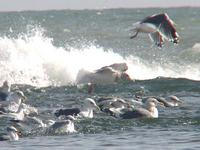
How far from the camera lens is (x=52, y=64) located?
26391 mm

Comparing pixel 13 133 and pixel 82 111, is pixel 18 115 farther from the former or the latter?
pixel 13 133

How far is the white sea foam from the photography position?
24.9 meters

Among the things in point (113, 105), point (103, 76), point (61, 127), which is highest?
point (103, 76)

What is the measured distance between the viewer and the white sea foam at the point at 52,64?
981 inches

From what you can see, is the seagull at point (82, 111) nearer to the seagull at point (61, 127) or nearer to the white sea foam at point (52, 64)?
the seagull at point (61, 127)

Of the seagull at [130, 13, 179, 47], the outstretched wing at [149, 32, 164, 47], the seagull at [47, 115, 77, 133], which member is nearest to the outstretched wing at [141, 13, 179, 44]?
the seagull at [130, 13, 179, 47]

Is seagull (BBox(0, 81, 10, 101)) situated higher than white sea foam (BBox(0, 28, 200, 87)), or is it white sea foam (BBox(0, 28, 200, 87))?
white sea foam (BBox(0, 28, 200, 87))

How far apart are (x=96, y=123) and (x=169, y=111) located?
2083 millimetres

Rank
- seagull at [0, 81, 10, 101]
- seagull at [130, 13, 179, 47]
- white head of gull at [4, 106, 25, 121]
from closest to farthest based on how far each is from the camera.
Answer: white head of gull at [4, 106, 25, 121] < seagull at [130, 13, 179, 47] < seagull at [0, 81, 10, 101]

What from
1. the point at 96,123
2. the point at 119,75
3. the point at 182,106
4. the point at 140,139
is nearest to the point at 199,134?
the point at 140,139

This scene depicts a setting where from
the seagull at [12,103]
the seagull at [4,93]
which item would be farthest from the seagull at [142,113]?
the seagull at [4,93]

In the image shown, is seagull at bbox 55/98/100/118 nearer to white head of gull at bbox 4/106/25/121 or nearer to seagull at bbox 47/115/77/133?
white head of gull at bbox 4/106/25/121

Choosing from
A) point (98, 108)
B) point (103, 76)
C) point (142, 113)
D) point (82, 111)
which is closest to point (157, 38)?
point (142, 113)

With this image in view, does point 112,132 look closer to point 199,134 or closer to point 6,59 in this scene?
point 199,134
